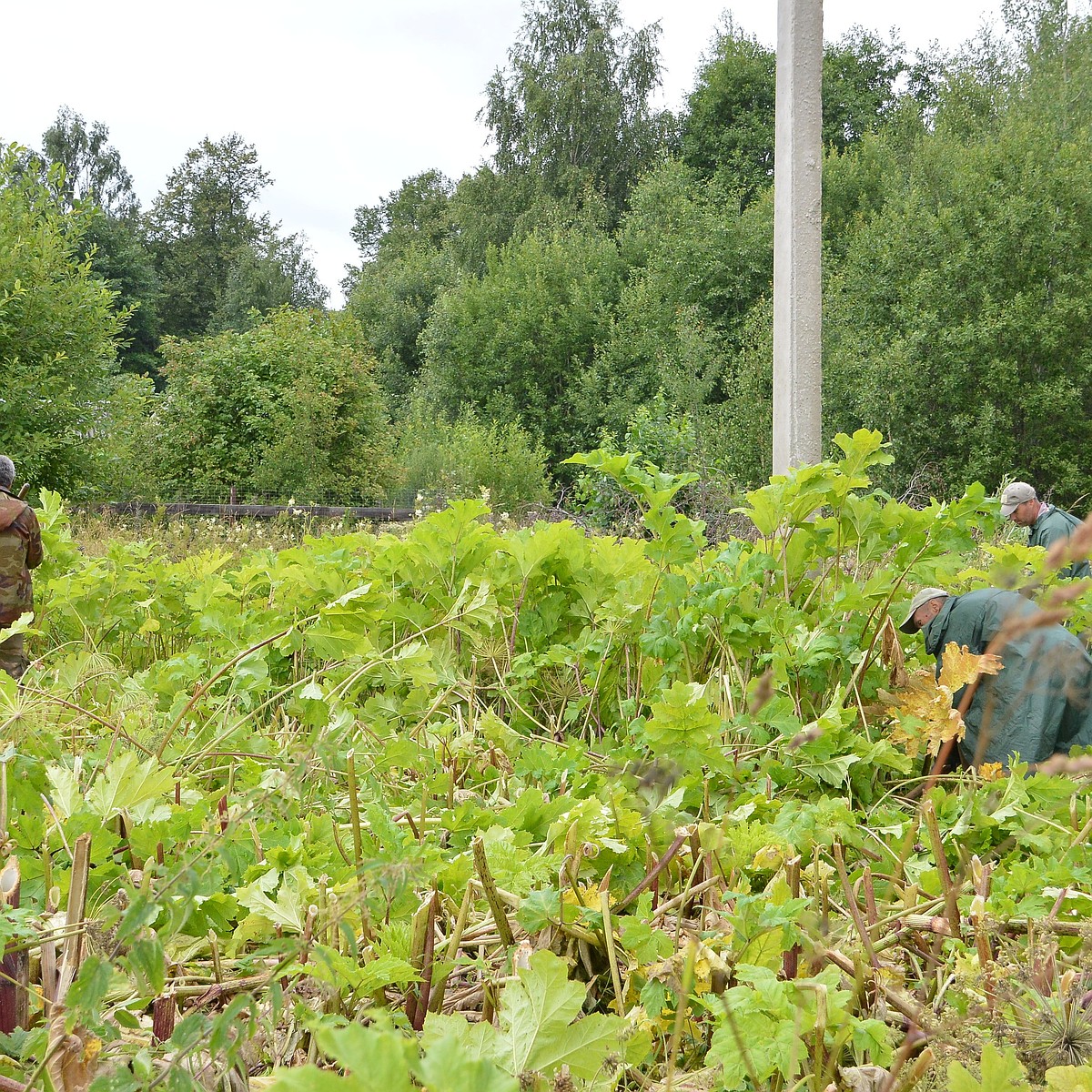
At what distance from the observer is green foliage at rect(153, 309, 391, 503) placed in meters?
16.5

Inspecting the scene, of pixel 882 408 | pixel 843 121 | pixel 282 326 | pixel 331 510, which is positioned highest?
pixel 843 121

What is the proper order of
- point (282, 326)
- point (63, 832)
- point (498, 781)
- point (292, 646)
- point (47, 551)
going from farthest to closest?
point (282, 326)
point (47, 551)
point (292, 646)
point (498, 781)
point (63, 832)

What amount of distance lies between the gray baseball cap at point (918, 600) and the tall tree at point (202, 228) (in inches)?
1991

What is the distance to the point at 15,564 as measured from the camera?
193 inches

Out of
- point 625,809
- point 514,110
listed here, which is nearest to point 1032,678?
point 625,809

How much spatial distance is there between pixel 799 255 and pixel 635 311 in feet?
76.7

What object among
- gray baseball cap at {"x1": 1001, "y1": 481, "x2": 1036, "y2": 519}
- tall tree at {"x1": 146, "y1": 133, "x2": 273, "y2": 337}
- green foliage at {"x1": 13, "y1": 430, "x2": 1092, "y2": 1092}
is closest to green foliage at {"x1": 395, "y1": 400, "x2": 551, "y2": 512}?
gray baseball cap at {"x1": 1001, "y1": 481, "x2": 1036, "y2": 519}

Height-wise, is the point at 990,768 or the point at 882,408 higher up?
the point at 882,408

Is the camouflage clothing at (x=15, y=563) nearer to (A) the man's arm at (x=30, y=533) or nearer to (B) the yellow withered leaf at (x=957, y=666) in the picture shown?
(A) the man's arm at (x=30, y=533)

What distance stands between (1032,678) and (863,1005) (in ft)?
2.77

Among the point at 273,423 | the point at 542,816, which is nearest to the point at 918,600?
the point at 542,816

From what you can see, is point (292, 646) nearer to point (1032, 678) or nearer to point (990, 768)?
point (990, 768)

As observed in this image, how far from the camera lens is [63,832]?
1.16m

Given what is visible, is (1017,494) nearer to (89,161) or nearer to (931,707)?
(931,707)
